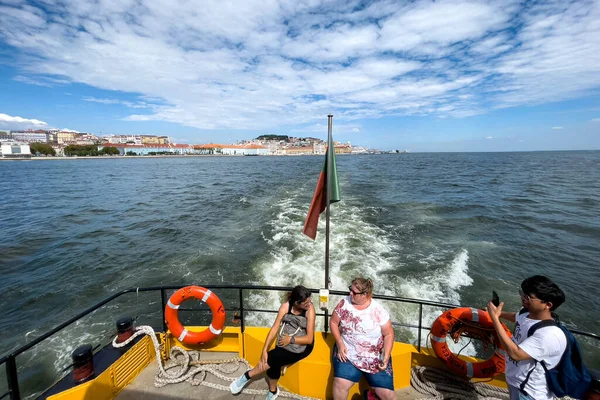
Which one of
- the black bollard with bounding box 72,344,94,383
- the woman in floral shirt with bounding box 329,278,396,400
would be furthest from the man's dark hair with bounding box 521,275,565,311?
the black bollard with bounding box 72,344,94,383

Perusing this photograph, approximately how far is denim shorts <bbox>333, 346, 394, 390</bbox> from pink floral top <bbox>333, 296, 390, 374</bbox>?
0.16 ft

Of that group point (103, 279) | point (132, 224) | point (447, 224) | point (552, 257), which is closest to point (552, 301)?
point (103, 279)

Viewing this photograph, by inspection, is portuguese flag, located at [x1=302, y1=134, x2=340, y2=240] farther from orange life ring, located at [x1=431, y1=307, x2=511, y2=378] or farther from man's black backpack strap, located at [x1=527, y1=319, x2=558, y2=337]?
man's black backpack strap, located at [x1=527, y1=319, x2=558, y2=337]

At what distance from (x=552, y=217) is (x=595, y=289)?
451 inches

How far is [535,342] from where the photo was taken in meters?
2.40

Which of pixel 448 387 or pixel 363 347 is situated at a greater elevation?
pixel 363 347

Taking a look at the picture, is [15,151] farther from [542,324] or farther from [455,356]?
[542,324]

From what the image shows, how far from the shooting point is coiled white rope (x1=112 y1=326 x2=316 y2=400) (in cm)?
388

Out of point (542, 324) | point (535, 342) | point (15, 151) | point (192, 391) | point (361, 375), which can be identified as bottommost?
point (192, 391)

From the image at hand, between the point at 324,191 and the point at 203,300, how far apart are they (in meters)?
2.44

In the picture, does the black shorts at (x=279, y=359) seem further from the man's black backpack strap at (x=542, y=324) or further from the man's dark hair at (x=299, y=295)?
the man's black backpack strap at (x=542, y=324)

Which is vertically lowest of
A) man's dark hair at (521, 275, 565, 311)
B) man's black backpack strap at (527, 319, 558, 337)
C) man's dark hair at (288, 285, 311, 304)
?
man's dark hair at (288, 285, 311, 304)

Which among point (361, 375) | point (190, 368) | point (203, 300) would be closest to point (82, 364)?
point (190, 368)

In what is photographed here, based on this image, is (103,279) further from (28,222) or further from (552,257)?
(552,257)
